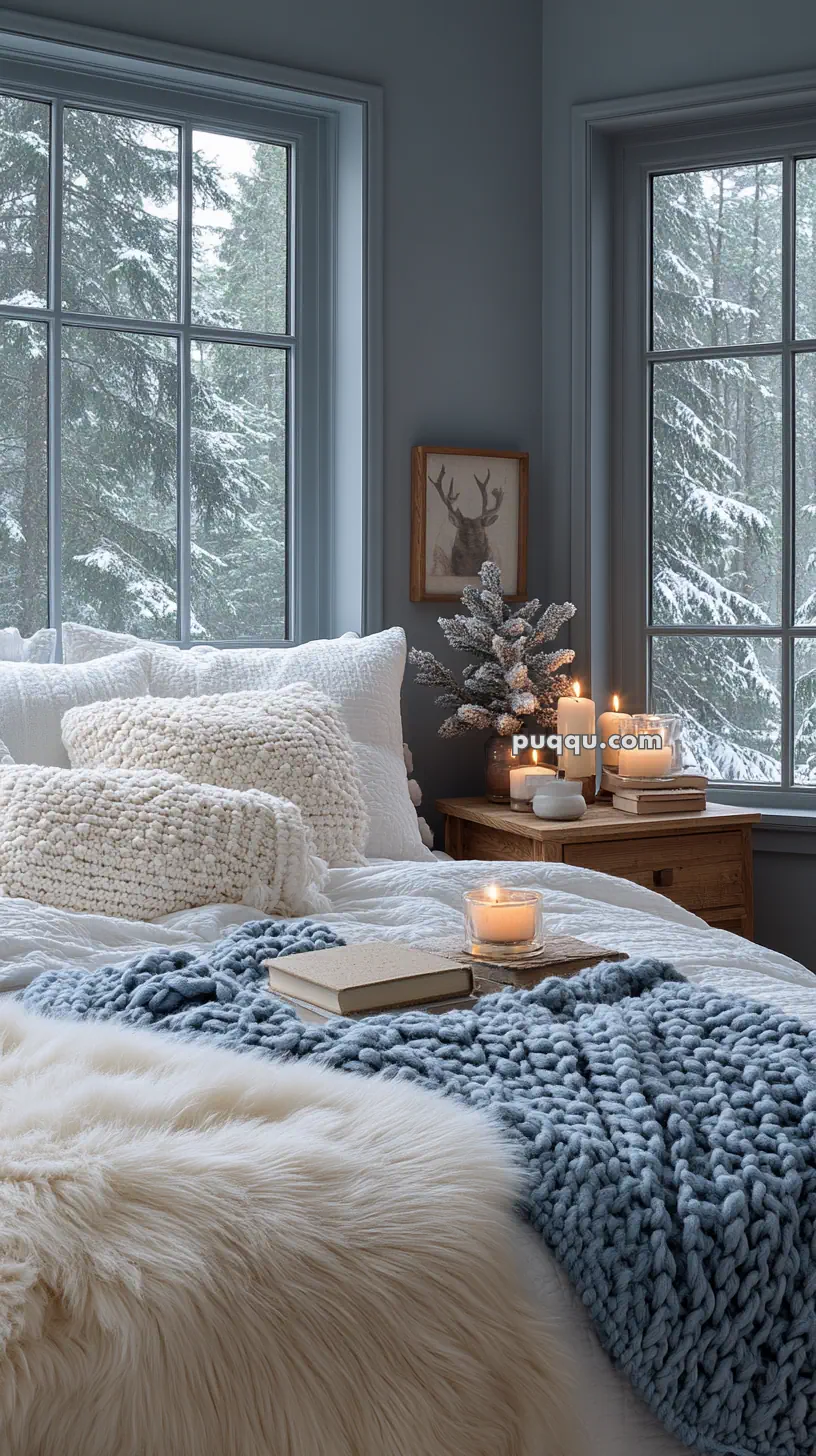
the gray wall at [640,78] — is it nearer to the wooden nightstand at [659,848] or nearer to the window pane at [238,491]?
the wooden nightstand at [659,848]

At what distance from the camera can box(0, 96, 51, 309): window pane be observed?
2.88 meters

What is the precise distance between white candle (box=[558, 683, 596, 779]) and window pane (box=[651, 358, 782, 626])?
49 cm

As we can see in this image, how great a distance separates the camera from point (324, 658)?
8.78 ft

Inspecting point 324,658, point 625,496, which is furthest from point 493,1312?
point 625,496

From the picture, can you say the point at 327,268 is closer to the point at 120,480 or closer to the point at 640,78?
the point at 120,480

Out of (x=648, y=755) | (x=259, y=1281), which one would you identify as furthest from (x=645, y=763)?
(x=259, y=1281)

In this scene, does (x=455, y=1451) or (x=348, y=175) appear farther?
(x=348, y=175)

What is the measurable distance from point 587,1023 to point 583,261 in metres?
2.50

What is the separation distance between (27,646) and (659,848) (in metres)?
1.39

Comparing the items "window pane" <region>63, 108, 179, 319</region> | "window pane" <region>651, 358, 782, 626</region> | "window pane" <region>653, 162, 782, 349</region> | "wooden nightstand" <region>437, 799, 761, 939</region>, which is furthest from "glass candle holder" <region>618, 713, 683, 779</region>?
"window pane" <region>63, 108, 179, 319</region>

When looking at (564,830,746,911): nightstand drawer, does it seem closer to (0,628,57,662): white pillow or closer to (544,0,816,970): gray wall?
(544,0,816,970): gray wall

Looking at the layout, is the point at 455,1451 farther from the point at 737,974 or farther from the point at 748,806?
the point at 748,806

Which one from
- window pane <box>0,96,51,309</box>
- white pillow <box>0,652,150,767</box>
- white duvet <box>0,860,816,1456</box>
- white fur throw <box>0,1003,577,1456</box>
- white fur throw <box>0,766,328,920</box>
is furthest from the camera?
window pane <box>0,96,51,309</box>

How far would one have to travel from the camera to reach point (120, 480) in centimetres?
304
